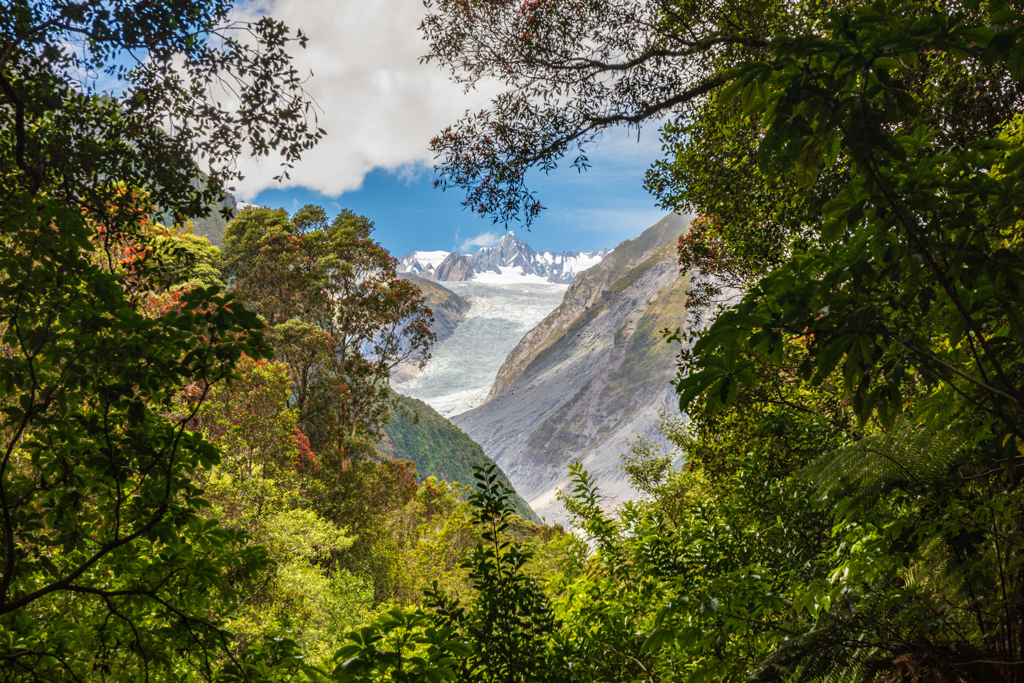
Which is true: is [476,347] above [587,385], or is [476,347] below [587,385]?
above

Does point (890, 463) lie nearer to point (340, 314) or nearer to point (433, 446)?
point (340, 314)

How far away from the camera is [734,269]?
8547mm

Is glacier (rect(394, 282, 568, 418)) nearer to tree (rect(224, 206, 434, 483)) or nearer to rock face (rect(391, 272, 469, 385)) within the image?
rock face (rect(391, 272, 469, 385))

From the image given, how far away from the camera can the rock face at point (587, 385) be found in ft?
266

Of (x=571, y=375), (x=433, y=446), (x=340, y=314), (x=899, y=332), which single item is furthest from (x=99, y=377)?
(x=571, y=375)

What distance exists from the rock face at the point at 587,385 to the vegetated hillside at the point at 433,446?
16.7m

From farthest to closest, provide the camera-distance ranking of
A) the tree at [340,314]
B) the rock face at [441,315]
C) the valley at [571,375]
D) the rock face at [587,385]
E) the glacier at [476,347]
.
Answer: the rock face at [441,315] → the glacier at [476,347] → the valley at [571,375] → the rock face at [587,385] → the tree at [340,314]

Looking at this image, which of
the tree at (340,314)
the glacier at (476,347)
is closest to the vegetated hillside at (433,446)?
the tree at (340,314)

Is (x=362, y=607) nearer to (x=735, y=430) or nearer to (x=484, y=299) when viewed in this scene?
(x=735, y=430)

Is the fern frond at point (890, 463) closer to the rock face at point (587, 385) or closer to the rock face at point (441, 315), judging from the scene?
the rock face at point (587, 385)

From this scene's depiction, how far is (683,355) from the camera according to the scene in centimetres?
563

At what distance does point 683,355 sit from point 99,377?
15.9 ft

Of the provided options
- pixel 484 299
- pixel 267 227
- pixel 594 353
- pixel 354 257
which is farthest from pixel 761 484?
pixel 484 299

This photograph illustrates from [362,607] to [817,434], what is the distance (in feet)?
36.0
